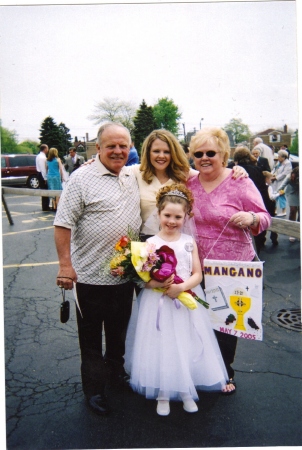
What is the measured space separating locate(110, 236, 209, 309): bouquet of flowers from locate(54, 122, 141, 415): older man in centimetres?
12

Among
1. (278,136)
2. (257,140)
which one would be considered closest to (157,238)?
(278,136)

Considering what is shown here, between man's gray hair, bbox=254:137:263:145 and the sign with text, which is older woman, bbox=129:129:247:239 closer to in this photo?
the sign with text

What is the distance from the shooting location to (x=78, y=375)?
324 cm

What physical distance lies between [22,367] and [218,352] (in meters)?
1.69

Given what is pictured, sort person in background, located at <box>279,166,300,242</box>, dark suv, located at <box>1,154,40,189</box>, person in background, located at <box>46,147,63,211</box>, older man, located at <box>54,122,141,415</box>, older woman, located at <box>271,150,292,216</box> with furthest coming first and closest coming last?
dark suv, located at <box>1,154,40,189</box>
person in background, located at <box>46,147,63,211</box>
older woman, located at <box>271,150,292,216</box>
person in background, located at <box>279,166,300,242</box>
older man, located at <box>54,122,141,415</box>

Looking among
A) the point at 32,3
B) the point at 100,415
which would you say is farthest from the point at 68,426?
the point at 32,3

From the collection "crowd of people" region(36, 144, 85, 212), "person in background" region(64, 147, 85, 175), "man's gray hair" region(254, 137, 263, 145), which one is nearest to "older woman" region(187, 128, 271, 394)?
"man's gray hair" region(254, 137, 263, 145)

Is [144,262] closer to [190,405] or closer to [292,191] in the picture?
[190,405]

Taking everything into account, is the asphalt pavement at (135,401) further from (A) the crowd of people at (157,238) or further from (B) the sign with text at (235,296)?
(B) the sign with text at (235,296)

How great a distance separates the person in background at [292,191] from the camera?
491 centimetres

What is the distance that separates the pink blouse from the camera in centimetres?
282

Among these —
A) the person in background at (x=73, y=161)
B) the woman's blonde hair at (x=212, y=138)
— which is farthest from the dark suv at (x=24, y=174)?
the woman's blonde hair at (x=212, y=138)

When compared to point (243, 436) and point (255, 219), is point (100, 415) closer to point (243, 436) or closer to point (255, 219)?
point (243, 436)

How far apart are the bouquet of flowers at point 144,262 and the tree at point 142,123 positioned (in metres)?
2.02
